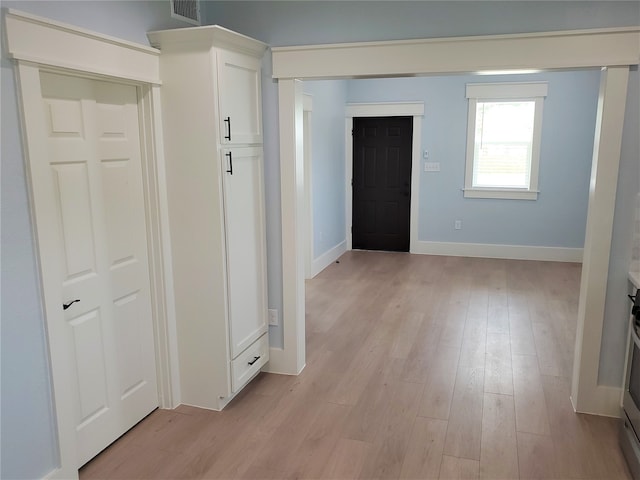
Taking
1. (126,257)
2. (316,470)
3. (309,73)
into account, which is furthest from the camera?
(309,73)

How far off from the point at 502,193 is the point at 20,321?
611 centimetres

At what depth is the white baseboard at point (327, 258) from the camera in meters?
6.22

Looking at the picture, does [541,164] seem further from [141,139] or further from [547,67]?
[141,139]

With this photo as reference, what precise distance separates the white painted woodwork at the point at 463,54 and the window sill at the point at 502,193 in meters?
4.24

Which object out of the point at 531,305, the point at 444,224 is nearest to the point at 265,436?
the point at 531,305

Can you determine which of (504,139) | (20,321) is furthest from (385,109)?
(20,321)

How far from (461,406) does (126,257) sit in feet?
7.24

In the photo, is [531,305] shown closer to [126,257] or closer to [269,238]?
[269,238]

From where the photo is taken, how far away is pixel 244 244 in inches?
125

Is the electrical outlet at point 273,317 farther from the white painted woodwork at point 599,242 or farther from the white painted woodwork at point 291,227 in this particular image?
the white painted woodwork at point 599,242

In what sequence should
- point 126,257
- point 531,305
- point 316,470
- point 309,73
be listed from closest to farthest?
point 316,470 → point 126,257 → point 309,73 → point 531,305

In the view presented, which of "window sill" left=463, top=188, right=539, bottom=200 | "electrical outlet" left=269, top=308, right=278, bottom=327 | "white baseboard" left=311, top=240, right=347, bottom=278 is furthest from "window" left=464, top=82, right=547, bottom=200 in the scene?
"electrical outlet" left=269, top=308, right=278, bottom=327

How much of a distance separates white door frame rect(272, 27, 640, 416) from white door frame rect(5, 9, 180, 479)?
0.83m

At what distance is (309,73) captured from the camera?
3.15 meters
